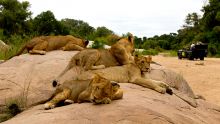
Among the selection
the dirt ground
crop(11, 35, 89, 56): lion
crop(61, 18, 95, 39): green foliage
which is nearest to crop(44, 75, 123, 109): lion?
crop(11, 35, 89, 56): lion

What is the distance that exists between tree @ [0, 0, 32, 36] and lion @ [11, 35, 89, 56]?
82.9ft

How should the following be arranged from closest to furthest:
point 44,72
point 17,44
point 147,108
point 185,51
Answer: point 147,108 < point 44,72 < point 17,44 < point 185,51

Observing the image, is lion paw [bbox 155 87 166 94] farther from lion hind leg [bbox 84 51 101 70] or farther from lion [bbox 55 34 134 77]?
lion hind leg [bbox 84 51 101 70]

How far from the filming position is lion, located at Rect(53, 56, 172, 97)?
1055 cm

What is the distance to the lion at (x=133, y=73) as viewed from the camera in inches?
415

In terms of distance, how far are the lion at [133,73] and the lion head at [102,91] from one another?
2.23 metres

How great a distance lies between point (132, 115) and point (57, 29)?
29301mm

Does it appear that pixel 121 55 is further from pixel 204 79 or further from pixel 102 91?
pixel 204 79

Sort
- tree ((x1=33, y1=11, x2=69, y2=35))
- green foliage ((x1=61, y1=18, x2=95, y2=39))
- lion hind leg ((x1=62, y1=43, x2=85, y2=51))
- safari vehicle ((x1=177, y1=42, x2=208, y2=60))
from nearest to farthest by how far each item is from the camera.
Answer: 1. lion hind leg ((x1=62, y1=43, x2=85, y2=51))
2. safari vehicle ((x1=177, y1=42, x2=208, y2=60))
3. green foliage ((x1=61, y1=18, x2=95, y2=39))
4. tree ((x1=33, y1=11, x2=69, y2=35))

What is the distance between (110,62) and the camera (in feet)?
39.2

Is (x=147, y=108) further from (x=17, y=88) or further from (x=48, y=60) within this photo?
(x=48, y=60)

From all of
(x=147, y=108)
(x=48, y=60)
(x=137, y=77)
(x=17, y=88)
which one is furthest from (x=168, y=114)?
(x=48, y=60)

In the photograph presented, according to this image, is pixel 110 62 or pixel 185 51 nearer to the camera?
pixel 110 62

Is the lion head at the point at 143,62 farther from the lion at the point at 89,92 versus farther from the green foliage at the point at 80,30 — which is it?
the green foliage at the point at 80,30
